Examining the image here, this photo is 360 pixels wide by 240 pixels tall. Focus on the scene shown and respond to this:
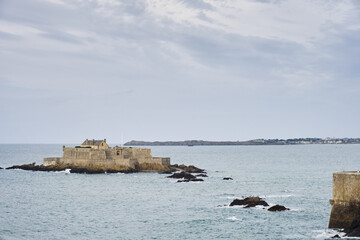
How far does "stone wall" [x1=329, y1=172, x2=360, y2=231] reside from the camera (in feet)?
91.8

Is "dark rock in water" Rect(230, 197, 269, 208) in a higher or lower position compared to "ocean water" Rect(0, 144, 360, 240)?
higher

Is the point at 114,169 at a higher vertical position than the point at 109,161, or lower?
lower

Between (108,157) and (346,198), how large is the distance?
5597 centimetres

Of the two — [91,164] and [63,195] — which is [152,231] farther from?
[91,164]

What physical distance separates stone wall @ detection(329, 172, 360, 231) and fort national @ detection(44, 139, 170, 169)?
178ft

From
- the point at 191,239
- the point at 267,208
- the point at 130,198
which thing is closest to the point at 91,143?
the point at 130,198

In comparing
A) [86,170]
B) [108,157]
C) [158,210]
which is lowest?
[158,210]

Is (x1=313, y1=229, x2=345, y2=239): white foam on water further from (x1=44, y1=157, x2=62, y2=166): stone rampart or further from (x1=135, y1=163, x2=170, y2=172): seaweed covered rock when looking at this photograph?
(x1=44, y1=157, x2=62, y2=166): stone rampart

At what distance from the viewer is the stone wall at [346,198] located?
28.0 meters

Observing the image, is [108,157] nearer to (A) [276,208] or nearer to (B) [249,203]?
(B) [249,203]

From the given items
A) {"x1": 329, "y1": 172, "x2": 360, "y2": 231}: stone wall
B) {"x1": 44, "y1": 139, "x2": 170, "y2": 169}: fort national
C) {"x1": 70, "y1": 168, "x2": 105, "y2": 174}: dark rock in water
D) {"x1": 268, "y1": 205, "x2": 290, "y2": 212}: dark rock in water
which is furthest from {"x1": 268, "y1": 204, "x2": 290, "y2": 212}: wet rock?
{"x1": 44, "y1": 139, "x2": 170, "y2": 169}: fort national

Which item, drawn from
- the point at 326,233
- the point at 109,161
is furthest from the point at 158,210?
the point at 109,161

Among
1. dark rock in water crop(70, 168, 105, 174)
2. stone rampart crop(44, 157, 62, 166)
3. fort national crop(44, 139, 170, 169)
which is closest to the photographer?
dark rock in water crop(70, 168, 105, 174)

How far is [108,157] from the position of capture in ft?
262
